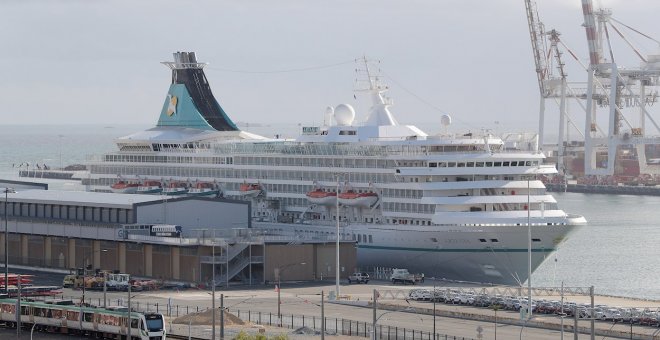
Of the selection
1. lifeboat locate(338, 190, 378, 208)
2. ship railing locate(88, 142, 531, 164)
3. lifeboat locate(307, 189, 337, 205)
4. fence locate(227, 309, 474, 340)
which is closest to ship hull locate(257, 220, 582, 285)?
lifeboat locate(338, 190, 378, 208)

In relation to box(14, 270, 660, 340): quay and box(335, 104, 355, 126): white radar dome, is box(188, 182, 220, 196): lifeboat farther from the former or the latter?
box(14, 270, 660, 340): quay

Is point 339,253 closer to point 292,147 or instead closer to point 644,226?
point 292,147

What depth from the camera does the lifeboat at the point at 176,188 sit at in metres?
92.4

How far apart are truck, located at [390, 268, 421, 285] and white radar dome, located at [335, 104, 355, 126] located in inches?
568

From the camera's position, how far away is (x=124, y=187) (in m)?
97.9

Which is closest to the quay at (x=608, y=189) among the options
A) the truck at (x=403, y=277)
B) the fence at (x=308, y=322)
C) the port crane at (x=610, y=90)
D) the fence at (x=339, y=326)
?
the port crane at (x=610, y=90)

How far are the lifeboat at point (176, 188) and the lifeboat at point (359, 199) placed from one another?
13379 mm

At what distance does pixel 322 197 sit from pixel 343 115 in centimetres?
683

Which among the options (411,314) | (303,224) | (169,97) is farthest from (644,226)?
(411,314)

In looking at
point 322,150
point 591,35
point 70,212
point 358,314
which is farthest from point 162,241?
point 591,35

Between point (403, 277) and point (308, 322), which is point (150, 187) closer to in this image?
point (403, 277)

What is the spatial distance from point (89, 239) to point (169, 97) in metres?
25.3

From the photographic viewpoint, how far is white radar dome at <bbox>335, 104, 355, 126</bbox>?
88.8m

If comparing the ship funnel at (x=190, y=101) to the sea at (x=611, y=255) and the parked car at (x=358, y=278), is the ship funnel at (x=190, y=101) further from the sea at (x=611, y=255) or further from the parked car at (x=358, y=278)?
the parked car at (x=358, y=278)
